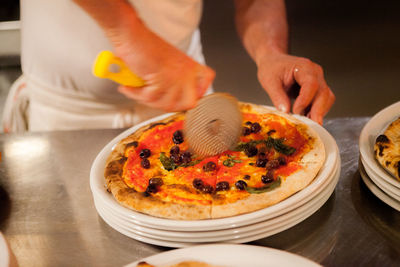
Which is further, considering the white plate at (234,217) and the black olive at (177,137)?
the black olive at (177,137)

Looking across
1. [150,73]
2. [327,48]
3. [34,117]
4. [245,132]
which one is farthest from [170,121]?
[327,48]

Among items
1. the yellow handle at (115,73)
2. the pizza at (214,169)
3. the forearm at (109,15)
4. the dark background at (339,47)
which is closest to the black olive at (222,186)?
the pizza at (214,169)

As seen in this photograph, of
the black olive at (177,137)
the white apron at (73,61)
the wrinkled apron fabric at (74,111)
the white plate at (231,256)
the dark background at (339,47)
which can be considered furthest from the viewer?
the dark background at (339,47)

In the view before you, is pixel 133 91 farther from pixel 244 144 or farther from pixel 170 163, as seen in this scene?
pixel 244 144

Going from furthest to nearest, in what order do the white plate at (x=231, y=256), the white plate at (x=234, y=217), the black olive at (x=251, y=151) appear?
1. the black olive at (x=251, y=151)
2. the white plate at (x=234, y=217)
3. the white plate at (x=231, y=256)

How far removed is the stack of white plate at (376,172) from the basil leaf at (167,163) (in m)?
0.52

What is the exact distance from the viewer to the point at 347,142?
1.42 metres

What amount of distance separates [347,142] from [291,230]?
485 mm

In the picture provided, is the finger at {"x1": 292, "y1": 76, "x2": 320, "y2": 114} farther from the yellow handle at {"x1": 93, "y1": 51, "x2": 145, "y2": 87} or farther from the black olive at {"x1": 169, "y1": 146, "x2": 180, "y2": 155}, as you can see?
the yellow handle at {"x1": 93, "y1": 51, "x2": 145, "y2": 87}

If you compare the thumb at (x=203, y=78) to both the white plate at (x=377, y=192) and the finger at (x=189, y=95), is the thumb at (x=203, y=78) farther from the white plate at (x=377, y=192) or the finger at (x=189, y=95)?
the white plate at (x=377, y=192)

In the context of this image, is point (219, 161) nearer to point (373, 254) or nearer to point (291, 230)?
point (291, 230)

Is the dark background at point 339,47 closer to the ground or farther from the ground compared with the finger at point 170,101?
closer to the ground

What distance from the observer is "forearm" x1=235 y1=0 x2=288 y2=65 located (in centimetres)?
169

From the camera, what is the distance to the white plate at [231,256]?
87 centimetres
